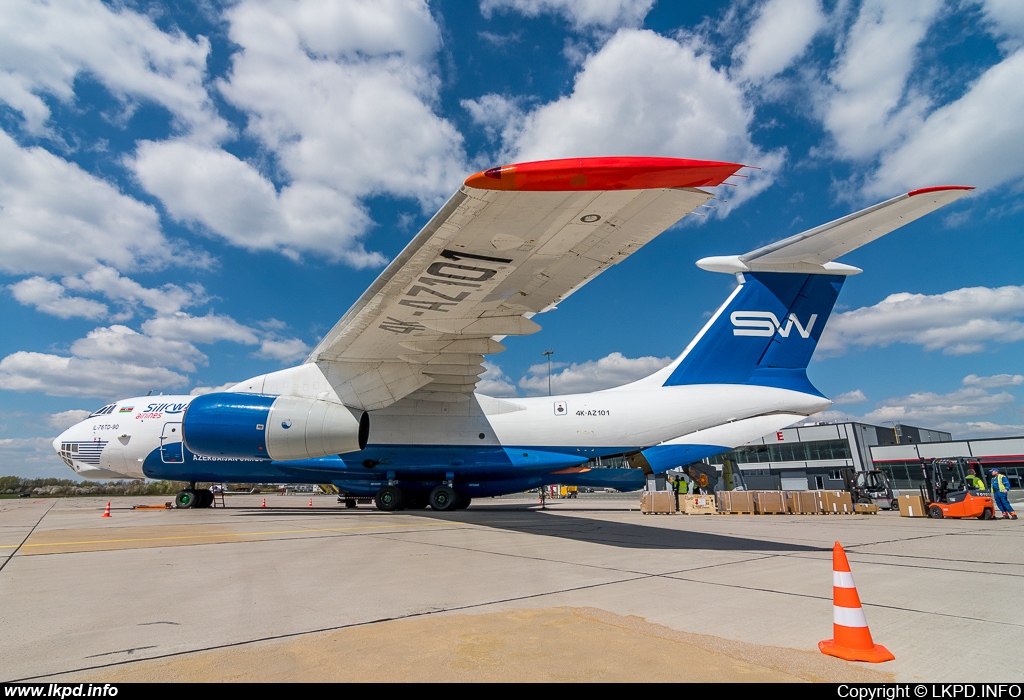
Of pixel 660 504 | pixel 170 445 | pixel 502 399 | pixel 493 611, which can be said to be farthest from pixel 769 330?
pixel 170 445

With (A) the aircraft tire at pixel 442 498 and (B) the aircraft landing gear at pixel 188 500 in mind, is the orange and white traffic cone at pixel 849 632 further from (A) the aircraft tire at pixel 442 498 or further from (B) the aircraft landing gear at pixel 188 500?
(B) the aircraft landing gear at pixel 188 500

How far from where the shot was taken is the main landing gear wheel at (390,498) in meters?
14.2

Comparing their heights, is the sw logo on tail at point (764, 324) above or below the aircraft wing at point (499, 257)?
above

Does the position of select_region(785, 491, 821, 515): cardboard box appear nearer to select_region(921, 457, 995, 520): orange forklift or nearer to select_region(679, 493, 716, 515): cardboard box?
select_region(679, 493, 716, 515): cardboard box

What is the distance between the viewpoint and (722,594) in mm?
4008

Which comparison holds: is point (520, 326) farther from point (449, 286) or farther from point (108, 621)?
point (108, 621)

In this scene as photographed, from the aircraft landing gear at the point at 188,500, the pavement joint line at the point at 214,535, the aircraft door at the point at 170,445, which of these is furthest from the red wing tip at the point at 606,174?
the aircraft landing gear at the point at 188,500

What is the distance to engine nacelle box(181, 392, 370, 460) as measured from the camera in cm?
998

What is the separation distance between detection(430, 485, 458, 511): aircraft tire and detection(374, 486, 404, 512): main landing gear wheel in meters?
0.91

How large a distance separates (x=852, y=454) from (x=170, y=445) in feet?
142

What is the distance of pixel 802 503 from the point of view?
49.1 feet

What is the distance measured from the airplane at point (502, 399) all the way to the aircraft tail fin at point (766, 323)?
1.3 inches

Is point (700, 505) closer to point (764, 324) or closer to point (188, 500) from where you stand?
point (764, 324)
